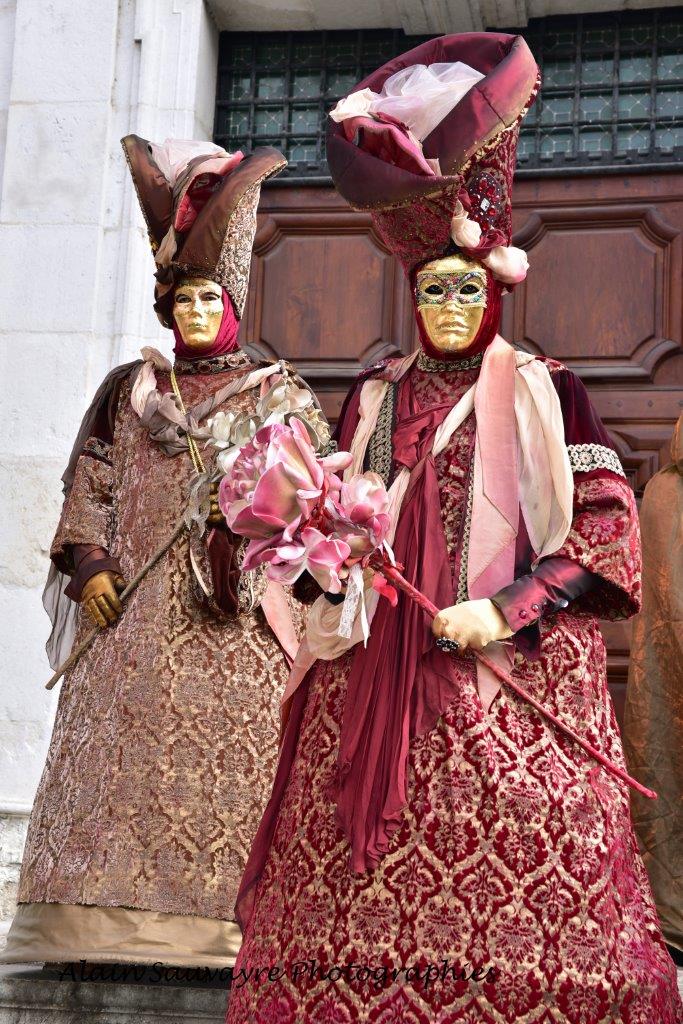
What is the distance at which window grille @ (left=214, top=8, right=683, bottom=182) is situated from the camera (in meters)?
6.42

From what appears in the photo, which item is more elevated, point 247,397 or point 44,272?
point 44,272

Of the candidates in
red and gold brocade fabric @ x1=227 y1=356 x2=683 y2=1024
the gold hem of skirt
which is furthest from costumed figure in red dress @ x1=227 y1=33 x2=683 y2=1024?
the gold hem of skirt

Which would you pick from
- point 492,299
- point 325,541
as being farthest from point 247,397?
point 325,541

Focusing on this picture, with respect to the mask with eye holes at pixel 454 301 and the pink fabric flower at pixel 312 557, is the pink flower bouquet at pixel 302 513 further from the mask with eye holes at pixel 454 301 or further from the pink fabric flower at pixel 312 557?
the mask with eye holes at pixel 454 301

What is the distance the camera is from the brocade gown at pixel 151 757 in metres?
4.52

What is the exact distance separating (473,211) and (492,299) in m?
0.22

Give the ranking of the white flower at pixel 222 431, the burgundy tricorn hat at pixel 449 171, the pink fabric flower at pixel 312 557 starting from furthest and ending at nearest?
the white flower at pixel 222 431 → the burgundy tricorn hat at pixel 449 171 → the pink fabric flower at pixel 312 557

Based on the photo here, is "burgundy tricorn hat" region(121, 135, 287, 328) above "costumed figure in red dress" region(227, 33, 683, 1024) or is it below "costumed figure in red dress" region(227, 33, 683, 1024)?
above

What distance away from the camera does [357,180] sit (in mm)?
3836

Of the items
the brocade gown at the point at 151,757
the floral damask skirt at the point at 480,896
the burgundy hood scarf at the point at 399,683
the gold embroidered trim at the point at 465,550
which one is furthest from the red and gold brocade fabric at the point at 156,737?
the gold embroidered trim at the point at 465,550

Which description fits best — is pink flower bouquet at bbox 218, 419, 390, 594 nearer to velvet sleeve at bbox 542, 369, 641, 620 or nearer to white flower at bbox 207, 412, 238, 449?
velvet sleeve at bbox 542, 369, 641, 620

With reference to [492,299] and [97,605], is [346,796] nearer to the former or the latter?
[492,299]

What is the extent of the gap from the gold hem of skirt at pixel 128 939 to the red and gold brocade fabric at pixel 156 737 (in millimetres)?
32

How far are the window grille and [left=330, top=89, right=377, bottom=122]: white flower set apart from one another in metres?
2.60
